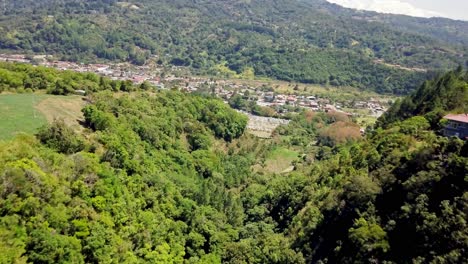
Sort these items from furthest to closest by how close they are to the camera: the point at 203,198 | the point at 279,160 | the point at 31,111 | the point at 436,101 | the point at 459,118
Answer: the point at 279,160, the point at 436,101, the point at 203,198, the point at 31,111, the point at 459,118

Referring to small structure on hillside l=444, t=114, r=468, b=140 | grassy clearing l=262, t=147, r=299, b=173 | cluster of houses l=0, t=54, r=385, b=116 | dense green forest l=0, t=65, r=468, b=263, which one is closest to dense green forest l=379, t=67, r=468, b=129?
dense green forest l=0, t=65, r=468, b=263

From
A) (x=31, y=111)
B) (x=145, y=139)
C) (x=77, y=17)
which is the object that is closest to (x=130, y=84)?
(x=145, y=139)

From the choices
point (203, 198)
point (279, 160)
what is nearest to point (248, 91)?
point (279, 160)

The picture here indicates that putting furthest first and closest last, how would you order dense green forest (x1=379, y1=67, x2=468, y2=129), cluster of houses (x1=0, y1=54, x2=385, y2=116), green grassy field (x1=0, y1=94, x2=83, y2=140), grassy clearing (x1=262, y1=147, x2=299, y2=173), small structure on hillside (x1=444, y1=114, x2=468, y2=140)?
cluster of houses (x1=0, y1=54, x2=385, y2=116), grassy clearing (x1=262, y1=147, x2=299, y2=173), dense green forest (x1=379, y1=67, x2=468, y2=129), small structure on hillside (x1=444, y1=114, x2=468, y2=140), green grassy field (x1=0, y1=94, x2=83, y2=140)

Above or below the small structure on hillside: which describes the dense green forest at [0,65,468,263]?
below

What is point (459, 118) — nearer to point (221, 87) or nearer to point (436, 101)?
point (436, 101)

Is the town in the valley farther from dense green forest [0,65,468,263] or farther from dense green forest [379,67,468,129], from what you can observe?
dense green forest [0,65,468,263]
